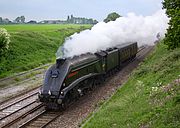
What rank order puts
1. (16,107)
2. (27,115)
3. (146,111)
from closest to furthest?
(146,111), (27,115), (16,107)

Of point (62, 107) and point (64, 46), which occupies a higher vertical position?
point (64, 46)

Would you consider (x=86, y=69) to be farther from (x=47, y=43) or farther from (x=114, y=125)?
(x=47, y=43)

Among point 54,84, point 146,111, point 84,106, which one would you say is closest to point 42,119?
point 54,84

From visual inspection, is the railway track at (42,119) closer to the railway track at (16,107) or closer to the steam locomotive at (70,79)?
the steam locomotive at (70,79)

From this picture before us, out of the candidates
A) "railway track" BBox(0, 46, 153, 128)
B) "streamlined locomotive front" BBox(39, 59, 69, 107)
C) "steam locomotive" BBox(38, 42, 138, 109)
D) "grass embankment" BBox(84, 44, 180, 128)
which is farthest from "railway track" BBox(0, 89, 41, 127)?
"grass embankment" BBox(84, 44, 180, 128)

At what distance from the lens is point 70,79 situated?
1834 cm

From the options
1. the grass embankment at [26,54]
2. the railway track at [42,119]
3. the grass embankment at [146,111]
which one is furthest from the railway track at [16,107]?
the grass embankment at [26,54]

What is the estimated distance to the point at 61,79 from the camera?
57.8 ft

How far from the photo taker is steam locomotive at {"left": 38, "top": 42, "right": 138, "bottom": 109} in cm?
1745

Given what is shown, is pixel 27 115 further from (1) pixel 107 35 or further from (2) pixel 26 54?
(2) pixel 26 54

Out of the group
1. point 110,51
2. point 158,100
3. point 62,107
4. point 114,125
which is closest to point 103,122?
point 114,125

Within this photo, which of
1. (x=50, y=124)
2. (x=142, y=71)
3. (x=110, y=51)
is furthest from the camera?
(x=110, y=51)

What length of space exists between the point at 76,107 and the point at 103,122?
217 inches

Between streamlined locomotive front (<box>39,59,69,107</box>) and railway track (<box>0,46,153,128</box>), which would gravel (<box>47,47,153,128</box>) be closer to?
railway track (<box>0,46,153,128</box>)
